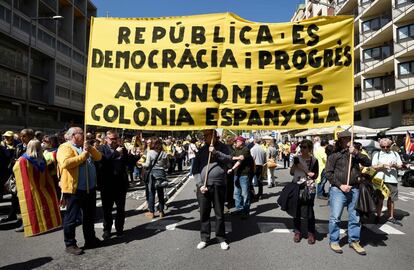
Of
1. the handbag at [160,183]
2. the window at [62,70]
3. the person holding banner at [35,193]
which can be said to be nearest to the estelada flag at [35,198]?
the person holding banner at [35,193]

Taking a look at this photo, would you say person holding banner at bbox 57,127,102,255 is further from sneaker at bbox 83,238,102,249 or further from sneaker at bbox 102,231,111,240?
sneaker at bbox 102,231,111,240

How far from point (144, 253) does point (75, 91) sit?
160 ft

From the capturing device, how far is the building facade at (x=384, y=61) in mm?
27344

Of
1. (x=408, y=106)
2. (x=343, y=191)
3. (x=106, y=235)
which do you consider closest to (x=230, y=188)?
(x=106, y=235)

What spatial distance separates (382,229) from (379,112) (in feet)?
101

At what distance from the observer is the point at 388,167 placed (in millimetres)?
7168

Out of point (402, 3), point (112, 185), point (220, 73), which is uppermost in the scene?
point (402, 3)

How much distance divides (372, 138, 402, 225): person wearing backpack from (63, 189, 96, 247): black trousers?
548 cm

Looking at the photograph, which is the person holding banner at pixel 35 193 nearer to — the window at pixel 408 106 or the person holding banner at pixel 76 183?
the person holding banner at pixel 76 183

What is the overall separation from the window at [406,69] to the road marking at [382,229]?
2404cm

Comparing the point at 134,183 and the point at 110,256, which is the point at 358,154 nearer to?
the point at 110,256

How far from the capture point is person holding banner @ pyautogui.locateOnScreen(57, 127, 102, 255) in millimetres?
5227

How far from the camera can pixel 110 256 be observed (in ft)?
17.0

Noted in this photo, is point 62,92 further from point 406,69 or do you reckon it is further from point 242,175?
point 242,175
